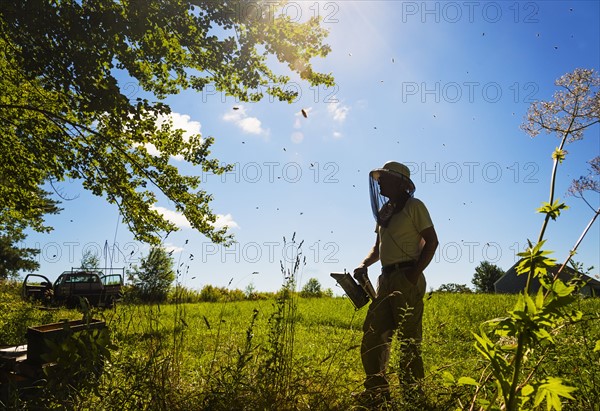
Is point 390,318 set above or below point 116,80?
below

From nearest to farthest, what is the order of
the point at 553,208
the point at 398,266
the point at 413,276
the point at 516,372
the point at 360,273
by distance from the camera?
the point at 516,372 < the point at 553,208 < the point at 413,276 < the point at 398,266 < the point at 360,273

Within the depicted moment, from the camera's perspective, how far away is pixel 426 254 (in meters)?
3.85

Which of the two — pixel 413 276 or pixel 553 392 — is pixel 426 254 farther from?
pixel 553 392

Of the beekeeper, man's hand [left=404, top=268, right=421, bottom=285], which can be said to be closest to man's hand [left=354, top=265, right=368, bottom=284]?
the beekeeper

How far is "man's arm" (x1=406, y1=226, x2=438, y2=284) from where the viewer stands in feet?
12.5

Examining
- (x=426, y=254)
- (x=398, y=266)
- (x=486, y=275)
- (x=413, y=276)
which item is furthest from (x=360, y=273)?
(x=486, y=275)

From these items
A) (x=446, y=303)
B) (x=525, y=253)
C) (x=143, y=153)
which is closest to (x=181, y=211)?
(x=143, y=153)

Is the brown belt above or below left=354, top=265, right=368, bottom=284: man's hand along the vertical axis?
above

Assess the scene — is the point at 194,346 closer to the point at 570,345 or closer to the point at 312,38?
the point at 570,345

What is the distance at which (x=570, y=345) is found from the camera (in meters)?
2.51

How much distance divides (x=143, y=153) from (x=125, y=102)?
9.16 feet

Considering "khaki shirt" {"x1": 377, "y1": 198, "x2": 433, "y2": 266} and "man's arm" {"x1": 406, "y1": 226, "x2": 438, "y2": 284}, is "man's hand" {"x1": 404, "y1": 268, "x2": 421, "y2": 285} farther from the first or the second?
"khaki shirt" {"x1": 377, "y1": 198, "x2": 433, "y2": 266}

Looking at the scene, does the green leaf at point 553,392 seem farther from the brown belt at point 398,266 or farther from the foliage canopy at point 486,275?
the foliage canopy at point 486,275

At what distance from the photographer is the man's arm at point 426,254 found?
3818mm
